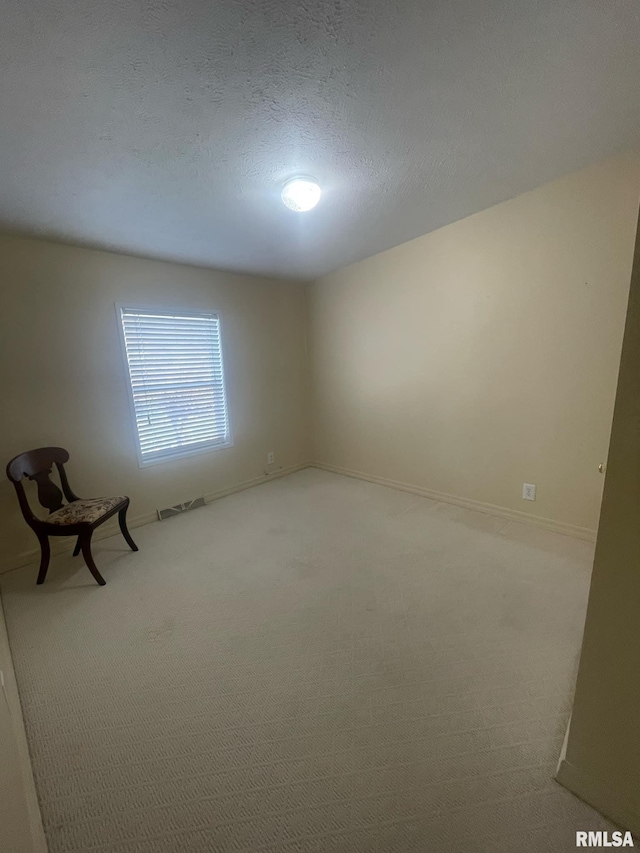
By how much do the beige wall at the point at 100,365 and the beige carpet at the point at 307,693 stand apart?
28.1 inches

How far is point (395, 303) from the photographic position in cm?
328

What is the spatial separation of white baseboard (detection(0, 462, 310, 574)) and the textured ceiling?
216cm

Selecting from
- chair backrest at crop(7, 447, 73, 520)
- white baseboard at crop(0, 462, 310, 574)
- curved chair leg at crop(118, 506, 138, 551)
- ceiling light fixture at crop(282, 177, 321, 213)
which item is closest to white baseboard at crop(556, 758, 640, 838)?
curved chair leg at crop(118, 506, 138, 551)

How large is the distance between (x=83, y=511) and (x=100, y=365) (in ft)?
3.79

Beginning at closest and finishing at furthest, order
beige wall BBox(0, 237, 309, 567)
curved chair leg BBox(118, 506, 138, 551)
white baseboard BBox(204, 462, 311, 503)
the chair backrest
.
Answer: the chair backrest → beige wall BBox(0, 237, 309, 567) → curved chair leg BBox(118, 506, 138, 551) → white baseboard BBox(204, 462, 311, 503)

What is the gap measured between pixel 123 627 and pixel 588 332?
3314 mm

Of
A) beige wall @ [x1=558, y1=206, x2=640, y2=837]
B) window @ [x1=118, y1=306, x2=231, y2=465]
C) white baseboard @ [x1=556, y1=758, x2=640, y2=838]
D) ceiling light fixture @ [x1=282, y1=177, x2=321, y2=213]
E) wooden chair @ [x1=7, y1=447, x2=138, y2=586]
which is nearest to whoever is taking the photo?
beige wall @ [x1=558, y1=206, x2=640, y2=837]

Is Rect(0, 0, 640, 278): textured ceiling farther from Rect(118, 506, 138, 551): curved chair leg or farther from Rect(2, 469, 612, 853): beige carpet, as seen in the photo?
Rect(2, 469, 612, 853): beige carpet

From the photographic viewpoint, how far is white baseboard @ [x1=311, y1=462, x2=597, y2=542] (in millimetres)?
2484

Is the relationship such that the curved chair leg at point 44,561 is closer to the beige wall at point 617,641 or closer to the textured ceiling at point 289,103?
the textured ceiling at point 289,103

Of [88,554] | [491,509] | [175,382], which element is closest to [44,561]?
[88,554]

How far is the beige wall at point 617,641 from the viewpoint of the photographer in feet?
2.67

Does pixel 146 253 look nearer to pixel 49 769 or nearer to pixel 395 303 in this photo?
pixel 395 303

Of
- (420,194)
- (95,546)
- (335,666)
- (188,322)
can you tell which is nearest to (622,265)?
(420,194)
